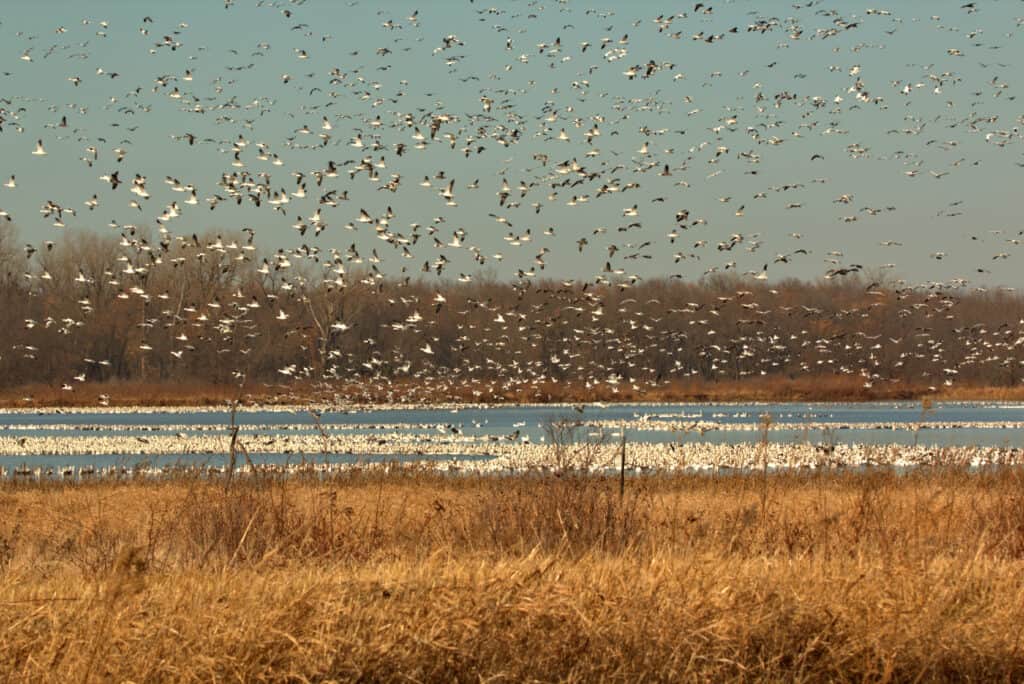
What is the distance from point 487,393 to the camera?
69.9 meters

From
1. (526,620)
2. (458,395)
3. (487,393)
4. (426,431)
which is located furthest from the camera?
(458,395)

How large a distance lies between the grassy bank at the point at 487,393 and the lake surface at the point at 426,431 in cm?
116

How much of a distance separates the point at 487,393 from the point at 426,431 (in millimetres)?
22983

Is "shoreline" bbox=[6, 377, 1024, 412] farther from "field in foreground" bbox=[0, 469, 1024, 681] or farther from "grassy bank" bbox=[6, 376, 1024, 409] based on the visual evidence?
"field in foreground" bbox=[0, 469, 1024, 681]

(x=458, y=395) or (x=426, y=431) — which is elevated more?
(x=458, y=395)

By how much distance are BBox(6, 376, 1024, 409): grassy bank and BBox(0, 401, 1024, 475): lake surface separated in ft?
3.81

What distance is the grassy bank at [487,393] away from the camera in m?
70.2

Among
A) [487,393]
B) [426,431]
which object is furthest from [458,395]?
[426,431]

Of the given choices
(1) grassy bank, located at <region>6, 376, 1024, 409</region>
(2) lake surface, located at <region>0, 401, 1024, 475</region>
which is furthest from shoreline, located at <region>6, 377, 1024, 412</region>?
(2) lake surface, located at <region>0, 401, 1024, 475</region>

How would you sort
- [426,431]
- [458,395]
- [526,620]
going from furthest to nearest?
1. [458,395]
2. [426,431]
3. [526,620]

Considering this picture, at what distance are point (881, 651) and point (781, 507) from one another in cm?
1051

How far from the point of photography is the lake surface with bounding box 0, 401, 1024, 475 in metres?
34.2

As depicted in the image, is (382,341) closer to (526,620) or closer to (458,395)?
Result: (458,395)

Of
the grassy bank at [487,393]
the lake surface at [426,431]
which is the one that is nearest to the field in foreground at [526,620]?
the lake surface at [426,431]
